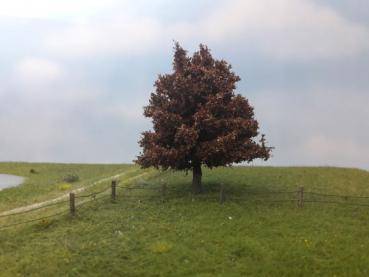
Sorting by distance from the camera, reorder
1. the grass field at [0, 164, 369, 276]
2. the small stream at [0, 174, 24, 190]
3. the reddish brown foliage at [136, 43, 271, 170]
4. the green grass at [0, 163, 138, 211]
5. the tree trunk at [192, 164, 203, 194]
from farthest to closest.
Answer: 1. the small stream at [0, 174, 24, 190]
2. the green grass at [0, 163, 138, 211]
3. the tree trunk at [192, 164, 203, 194]
4. the reddish brown foliage at [136, 43, 271, 170]
5. the grass field at [0, 164, 369, 276]

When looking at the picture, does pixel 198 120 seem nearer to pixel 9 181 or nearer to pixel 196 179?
pixel 196 179

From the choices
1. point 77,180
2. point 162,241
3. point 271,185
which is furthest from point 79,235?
point 77,180

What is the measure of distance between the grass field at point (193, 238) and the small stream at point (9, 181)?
21645 millimetres

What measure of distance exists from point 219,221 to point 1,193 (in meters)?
27.8

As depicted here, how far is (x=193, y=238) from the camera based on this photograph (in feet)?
98.6

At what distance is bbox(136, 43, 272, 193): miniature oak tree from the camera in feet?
118

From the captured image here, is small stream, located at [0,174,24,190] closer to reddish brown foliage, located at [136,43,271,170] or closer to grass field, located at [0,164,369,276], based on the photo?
grass field, located at [0,164,369,276]

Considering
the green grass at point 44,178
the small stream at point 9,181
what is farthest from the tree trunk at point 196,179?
→ the small stream at point 9,181

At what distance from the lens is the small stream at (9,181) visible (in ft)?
190

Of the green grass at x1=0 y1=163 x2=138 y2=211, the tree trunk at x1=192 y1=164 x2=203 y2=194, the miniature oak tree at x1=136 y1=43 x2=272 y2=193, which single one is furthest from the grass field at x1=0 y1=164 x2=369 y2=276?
the green grass at x1=0 y1=163 x2=138 y2=211

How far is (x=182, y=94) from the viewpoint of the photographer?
37250 mm

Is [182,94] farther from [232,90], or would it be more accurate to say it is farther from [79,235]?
[79,235]

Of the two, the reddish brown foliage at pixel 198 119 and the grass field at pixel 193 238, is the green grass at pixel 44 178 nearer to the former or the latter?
the grass field at pixel 193 238

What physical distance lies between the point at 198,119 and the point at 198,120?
7 cm
